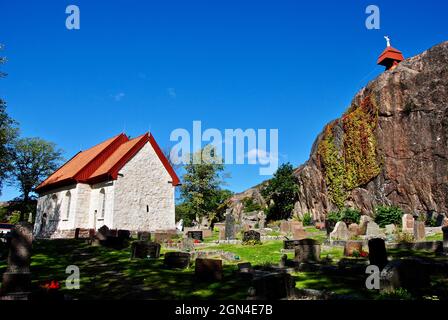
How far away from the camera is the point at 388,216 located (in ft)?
88.0

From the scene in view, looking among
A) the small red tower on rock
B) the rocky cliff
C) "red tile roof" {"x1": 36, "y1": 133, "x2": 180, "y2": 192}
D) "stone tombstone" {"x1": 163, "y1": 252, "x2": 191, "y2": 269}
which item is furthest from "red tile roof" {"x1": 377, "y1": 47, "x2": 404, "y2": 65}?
"stone tombstone" {"x1": 163, "y1": 252, "x2": 191, "y2": 269}

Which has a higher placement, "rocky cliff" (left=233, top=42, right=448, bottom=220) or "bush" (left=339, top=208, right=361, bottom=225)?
"rocky cliff" (left=233, top=42, right=448, bottom=220)

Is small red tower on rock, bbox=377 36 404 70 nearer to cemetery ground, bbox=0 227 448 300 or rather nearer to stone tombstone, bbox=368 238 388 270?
cemetery ground, bbox=0 227 448 300

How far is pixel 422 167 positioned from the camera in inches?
1108

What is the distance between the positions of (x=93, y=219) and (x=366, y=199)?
2354 cm

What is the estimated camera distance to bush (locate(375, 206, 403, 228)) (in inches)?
1047

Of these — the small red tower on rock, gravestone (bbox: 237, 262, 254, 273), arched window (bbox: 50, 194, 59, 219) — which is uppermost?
the small red tower on rock

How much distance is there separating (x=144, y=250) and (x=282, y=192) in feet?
99.8

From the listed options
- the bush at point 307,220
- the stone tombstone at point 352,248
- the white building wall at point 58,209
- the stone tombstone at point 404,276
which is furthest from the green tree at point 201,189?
the stone tombstone at point 404,276

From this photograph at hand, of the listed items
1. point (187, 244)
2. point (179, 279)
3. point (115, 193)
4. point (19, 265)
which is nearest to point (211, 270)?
point (179, 279)

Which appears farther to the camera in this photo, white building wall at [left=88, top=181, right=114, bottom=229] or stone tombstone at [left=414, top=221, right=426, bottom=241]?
white building wall at [left=88, top=181, right=114, bottom=229]

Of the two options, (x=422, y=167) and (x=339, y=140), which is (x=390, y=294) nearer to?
(x=422, y=167)

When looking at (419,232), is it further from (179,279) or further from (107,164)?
(107,164)

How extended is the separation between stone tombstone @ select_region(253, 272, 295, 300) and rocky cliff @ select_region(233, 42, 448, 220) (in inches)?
961
